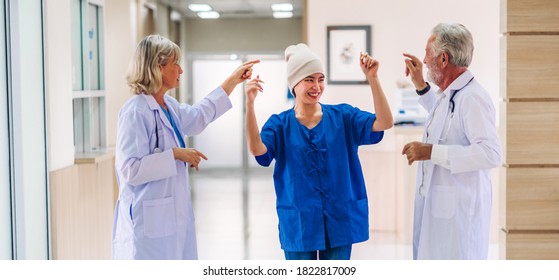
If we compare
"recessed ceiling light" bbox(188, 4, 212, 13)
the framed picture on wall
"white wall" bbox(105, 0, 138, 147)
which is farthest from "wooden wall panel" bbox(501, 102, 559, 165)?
"recessed ceiling light" bbox(188, 4, 212, 13)

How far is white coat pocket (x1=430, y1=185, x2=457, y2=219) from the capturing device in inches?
113

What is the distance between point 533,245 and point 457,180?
816mm

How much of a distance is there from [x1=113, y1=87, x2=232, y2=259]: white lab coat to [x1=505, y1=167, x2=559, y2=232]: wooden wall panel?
1478mm

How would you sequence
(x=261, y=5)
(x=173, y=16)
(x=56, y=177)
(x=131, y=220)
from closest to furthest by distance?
(x=131, y=220)
(x=56, y=177)
(x=261, y=5)
(x=173, y=16)

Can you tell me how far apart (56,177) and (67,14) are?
2.92ft

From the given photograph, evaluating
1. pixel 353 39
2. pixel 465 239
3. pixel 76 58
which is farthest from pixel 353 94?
pixel 465 239

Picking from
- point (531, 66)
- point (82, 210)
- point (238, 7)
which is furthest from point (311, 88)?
point (238, 7)

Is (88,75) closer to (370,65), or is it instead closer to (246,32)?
(370,65)

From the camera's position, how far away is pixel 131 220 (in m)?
2.88

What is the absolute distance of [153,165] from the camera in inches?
109

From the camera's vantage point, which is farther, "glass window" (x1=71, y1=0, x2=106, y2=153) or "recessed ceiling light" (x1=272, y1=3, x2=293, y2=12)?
"recessed ceiling light" (x1=272, y1=3, x2=293, y2=12)

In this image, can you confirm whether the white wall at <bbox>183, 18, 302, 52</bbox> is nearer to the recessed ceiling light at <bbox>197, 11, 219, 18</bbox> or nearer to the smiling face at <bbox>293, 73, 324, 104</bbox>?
the recessed ceiling light at <bbox>197, 11, 219, 18</bbox>

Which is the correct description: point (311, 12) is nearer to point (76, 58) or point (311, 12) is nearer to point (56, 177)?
point (76, 58)

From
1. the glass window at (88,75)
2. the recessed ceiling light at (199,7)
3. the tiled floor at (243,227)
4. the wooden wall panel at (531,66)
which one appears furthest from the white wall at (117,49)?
the wooden wall panel at (531,66)
